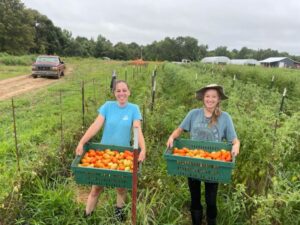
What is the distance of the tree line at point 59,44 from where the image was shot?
54875mm

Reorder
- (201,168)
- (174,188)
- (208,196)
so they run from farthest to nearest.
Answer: (174,188)
(208,196)
(201,168)

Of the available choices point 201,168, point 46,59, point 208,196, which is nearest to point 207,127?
point 201,168

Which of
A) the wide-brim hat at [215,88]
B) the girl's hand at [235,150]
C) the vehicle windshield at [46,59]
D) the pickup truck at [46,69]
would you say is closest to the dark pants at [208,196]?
the girl's hand at [235,150]

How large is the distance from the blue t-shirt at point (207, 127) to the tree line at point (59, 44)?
55.0 metres

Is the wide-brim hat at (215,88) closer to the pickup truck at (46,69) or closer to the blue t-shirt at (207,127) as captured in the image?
the blue t-shirt at (207,127)

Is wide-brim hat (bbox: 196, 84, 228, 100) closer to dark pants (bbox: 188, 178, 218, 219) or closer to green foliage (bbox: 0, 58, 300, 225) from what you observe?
green foliage (bbox: 0, 58, 300, 225)

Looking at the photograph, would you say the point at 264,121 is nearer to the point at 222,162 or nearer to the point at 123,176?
the point at 222,162

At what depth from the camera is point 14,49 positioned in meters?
55.2

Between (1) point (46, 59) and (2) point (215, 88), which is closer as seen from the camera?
(2) point (215, 88)

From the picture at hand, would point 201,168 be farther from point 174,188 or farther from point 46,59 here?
point 46,59

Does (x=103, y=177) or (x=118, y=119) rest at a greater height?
(x=118, y=119)

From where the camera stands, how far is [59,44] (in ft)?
237

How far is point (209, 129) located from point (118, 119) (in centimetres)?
99

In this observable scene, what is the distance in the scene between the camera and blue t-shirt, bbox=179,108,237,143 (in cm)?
374
